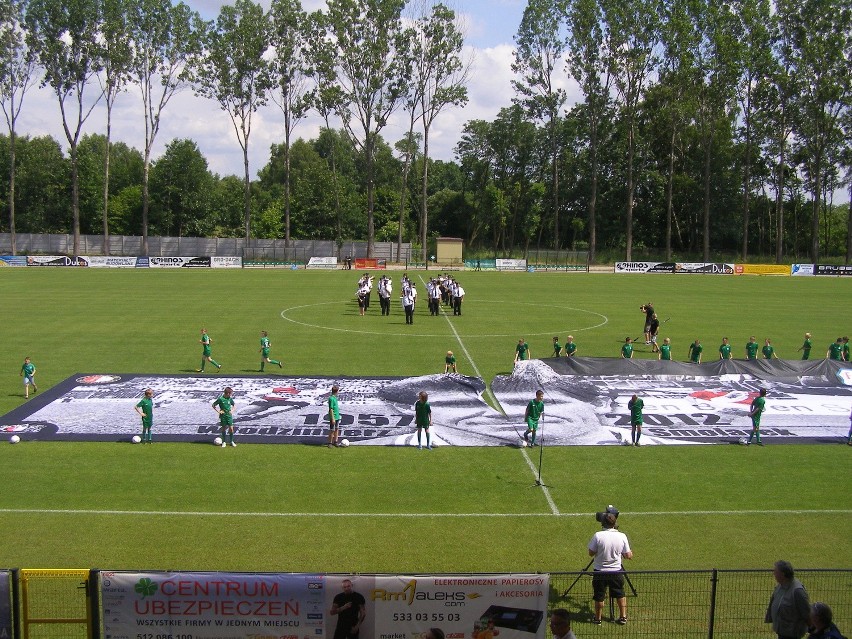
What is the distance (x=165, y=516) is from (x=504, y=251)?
290ft

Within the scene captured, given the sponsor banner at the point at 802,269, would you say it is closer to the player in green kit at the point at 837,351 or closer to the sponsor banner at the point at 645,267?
the sponsor banner at the point at 645,267

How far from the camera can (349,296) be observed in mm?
46719

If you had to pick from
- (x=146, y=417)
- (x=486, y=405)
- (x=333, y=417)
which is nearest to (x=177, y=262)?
(x=486, y=405)

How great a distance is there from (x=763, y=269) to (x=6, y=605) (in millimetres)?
78375

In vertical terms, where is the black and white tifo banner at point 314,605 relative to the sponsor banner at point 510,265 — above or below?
below

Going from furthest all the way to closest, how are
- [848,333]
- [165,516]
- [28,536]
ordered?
[848,333] → [165,516] → [28,536]

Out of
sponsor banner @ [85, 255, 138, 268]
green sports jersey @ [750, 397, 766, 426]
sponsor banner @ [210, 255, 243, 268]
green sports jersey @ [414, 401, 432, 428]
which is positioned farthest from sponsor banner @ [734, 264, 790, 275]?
green sports jersey @ [414, 401, 432, 428]

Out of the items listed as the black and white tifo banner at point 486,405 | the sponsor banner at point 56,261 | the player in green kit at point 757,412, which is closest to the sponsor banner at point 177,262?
the sponsor banner at point 56,261

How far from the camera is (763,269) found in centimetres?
7575

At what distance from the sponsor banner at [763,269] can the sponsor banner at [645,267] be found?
20.6ft

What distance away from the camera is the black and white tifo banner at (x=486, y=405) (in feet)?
60.8

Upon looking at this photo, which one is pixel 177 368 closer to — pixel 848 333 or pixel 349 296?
pixel 349 296

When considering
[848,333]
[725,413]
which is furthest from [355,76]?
[725,413]

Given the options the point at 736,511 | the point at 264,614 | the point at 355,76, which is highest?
the point at 355,76
